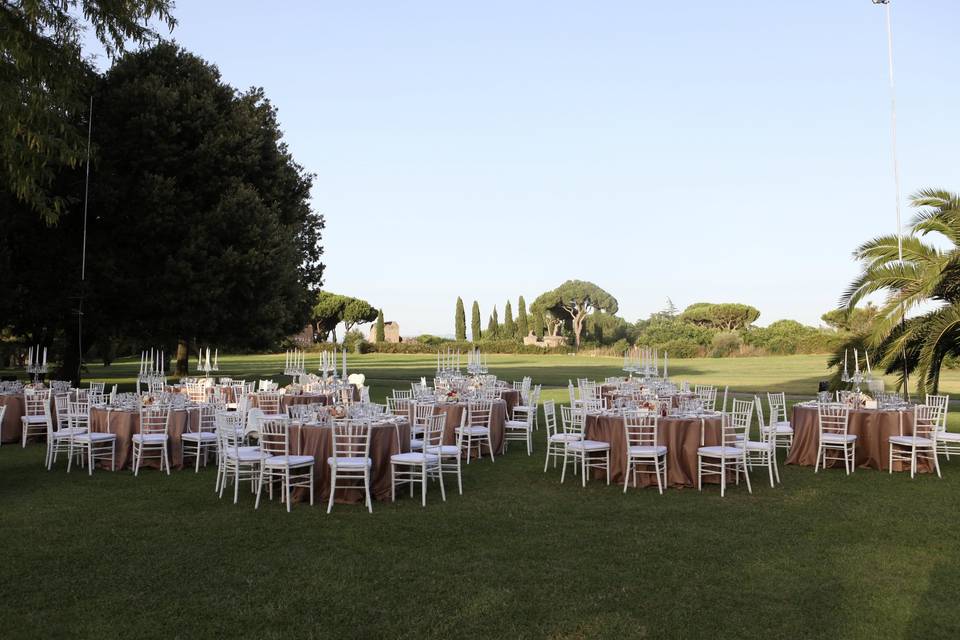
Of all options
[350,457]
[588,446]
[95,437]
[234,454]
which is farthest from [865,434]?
[95,437]

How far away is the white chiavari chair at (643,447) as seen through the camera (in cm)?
959

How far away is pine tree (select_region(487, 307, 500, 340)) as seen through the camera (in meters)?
91.8

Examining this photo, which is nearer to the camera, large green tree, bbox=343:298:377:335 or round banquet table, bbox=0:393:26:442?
round banquet table, bbox=0:393:26:442

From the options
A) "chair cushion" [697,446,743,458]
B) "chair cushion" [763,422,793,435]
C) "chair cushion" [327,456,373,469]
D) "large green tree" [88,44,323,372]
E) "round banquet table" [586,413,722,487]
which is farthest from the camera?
"large green tree" [88,44,323,372]

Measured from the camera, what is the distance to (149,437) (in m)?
11.0

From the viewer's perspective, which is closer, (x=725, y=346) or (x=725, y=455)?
(x=725, y=455)

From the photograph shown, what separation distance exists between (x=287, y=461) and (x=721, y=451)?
487 centimetres

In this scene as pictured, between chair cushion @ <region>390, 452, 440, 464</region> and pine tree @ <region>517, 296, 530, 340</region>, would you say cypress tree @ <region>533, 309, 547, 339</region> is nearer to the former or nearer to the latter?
pine tree @ <region>517, 296, 530, 340</region>

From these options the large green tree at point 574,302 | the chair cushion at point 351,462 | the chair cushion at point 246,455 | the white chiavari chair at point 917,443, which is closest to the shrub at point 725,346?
the large green tree at point 574,302

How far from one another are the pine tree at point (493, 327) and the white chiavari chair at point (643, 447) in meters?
80.6

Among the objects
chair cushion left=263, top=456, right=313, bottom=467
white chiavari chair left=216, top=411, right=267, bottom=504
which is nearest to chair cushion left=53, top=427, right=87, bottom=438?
white chiavari chair left=216, top=411, right=267, bottom=504

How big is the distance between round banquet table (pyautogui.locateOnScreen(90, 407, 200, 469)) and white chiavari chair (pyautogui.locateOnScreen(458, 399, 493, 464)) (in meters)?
4.11

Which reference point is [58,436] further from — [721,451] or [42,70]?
[721,451]

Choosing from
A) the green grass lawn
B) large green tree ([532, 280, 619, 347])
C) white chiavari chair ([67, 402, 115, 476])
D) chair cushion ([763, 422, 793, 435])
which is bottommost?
the green grass lawn
